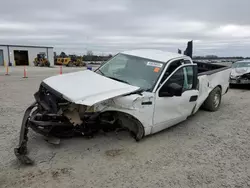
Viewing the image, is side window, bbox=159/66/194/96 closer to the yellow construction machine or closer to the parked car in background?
the parked car in background

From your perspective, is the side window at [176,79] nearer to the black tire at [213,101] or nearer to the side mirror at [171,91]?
the side mirror at [171,91]

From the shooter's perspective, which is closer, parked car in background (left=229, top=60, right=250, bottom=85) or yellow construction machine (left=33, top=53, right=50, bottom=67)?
parked car in background (left=229, top=60, right=250, bottom=85)

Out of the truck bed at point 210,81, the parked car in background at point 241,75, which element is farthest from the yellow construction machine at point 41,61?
the truck bed at point 210,81

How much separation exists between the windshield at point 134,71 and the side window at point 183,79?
273mm

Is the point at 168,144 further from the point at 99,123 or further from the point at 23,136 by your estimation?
the point at 23,136

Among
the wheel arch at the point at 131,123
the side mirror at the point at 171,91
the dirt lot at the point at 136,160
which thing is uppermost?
the side mirror at the point at 171,91

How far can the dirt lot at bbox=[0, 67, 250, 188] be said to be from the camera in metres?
2.91

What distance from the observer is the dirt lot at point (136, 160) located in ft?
9.56

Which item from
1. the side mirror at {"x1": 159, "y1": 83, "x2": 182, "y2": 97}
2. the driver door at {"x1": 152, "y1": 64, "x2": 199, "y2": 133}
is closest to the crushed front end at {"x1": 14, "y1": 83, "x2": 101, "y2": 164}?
the driver door at {"x1": 152, "y1": 64, "x2": 199, "y2": 133}

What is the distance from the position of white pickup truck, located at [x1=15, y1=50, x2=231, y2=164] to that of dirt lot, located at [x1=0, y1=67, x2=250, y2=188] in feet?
0.88

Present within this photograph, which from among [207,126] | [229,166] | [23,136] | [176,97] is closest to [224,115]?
[207,126]

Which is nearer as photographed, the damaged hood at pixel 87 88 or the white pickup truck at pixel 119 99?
the damaged hood at pixel 87 88

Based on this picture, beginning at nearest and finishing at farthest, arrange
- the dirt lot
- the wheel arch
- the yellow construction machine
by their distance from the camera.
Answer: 1. the dirt lot
2. the wheel arch
3. the yellow construction machine

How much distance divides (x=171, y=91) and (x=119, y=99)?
115 cm
